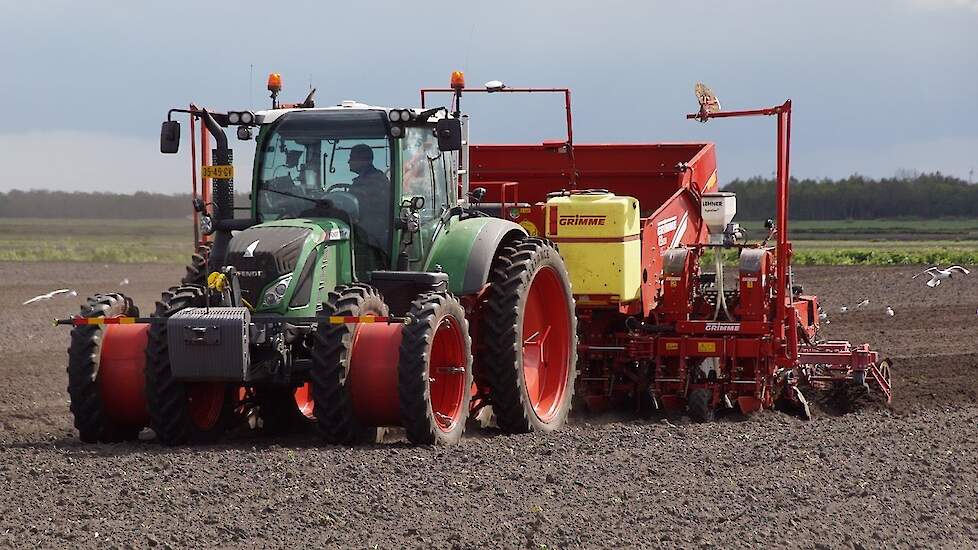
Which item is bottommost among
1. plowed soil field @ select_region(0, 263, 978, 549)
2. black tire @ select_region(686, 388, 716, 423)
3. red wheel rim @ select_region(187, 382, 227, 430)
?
black tire @ select_region(686, 388, 716, 423)

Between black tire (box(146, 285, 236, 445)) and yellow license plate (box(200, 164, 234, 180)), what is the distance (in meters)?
0.97

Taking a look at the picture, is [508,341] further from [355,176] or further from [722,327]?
[722,327]

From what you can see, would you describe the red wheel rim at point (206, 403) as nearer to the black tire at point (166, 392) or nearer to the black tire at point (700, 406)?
the black tire at point (166, 392)

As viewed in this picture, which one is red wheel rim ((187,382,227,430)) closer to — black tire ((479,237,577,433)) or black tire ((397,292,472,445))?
black tire ((397,292,472,445))

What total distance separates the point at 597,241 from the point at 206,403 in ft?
13.3

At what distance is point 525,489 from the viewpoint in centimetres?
794

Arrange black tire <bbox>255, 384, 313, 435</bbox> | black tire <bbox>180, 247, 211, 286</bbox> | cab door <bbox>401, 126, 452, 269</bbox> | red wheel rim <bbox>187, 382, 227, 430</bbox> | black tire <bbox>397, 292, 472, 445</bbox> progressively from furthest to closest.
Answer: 1. black tire <bbox>180, 247, 211, 286</bbox>
2. black tire <bbox>255, 384, 313, 435</bbox>
3. cab door <bbox>401, 126, 452, 269</bbox>
4. red wheel rim <bbox>187, 382, 227, 430</bbox>
5. black tire <bbox>397, 292, 472, 445</bbox>

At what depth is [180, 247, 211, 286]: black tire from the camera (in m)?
10.5

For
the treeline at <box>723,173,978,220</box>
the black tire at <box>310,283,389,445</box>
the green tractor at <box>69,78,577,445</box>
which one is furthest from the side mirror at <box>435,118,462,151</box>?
the treeline at <box>723,173,978,220</box>

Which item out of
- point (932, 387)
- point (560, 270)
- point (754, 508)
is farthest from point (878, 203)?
point (754, 508)

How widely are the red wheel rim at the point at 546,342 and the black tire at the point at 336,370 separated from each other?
8.02 feet

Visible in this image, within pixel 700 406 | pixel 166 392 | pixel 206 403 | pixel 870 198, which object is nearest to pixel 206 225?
pixel 206 403

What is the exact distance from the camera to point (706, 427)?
36.2ft

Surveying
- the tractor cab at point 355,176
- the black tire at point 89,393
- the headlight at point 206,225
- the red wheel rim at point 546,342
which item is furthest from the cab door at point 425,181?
the black tire at point 89,393
